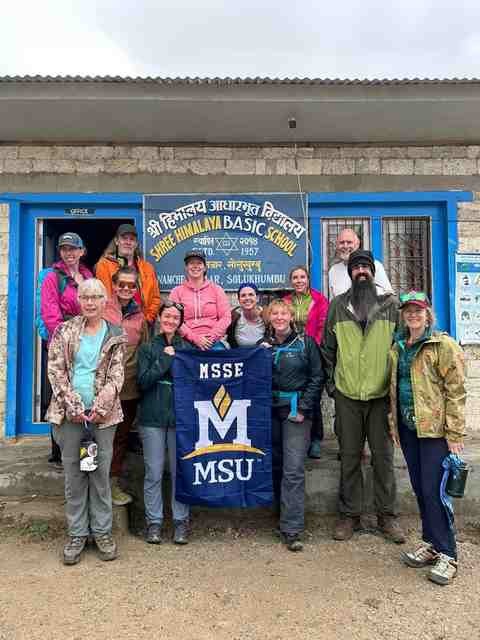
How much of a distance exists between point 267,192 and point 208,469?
3.31m

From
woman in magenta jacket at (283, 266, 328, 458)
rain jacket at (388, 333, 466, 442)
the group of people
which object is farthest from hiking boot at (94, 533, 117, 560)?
rain jacket at (388, 333, 466, 442)

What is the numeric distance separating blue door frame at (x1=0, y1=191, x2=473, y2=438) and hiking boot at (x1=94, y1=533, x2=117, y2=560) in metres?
2.54

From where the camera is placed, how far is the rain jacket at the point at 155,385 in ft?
12.3

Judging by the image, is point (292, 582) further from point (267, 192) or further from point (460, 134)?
point (460, 134)

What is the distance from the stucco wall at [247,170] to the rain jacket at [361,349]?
2475 millimetres

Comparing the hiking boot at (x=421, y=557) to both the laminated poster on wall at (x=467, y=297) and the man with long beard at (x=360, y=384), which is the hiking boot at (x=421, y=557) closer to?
the man with long beard at (x=360, y=384)

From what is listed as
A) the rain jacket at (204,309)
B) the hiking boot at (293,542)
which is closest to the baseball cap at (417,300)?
the rain jacket at (204,309)

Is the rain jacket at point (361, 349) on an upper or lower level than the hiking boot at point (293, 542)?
upper

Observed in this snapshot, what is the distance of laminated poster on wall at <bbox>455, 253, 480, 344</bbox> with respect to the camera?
5840 mm

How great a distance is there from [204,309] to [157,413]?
40.8 inches

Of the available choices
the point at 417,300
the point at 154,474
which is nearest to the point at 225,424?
the point at 154,474

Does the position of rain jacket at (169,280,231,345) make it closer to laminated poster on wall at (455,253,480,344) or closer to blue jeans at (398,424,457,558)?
blue jeans at (398,424,457,558)

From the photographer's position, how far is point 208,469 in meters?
3.89

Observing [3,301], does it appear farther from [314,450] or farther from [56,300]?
[314,450]
